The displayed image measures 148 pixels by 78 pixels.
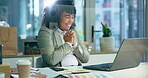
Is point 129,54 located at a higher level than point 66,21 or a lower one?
lower

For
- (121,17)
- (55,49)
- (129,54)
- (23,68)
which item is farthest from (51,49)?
(121,17)

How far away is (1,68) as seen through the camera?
125 cm

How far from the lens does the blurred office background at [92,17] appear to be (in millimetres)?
3600

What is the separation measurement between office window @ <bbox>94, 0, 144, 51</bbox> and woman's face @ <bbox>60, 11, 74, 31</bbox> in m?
1.23

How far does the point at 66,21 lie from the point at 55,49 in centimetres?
43

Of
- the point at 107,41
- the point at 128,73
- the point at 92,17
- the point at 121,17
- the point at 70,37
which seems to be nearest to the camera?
the point at 128,73

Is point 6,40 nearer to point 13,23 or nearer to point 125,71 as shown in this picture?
point 13,23

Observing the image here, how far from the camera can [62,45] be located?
2441 millimetres

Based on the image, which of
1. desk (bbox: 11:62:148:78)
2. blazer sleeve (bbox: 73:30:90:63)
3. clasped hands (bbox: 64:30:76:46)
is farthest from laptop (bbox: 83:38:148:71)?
clasped hands (bbox: 64:30:76:46)

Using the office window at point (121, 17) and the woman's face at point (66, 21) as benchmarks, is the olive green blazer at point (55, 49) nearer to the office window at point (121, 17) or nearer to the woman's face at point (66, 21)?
the woman's face at point (66, 21)

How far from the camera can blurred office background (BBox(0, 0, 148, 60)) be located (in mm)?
3600

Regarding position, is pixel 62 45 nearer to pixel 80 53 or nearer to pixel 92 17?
pixel 80 53

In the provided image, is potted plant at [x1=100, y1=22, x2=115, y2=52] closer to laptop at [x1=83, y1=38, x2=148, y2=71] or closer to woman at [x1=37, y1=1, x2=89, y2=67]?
woman at [x1=37, y1=1, x2=89, y2=67]

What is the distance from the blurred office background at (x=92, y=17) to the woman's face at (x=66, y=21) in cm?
75
